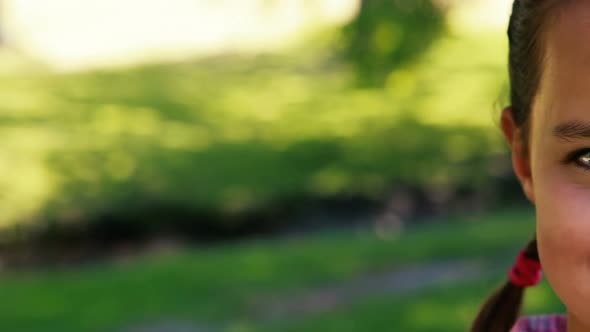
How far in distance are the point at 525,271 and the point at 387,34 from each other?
140 inches

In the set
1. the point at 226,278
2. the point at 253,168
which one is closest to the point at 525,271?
the point at 226,278

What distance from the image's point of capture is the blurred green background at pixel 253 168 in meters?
6.73

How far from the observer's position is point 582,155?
1596 mm

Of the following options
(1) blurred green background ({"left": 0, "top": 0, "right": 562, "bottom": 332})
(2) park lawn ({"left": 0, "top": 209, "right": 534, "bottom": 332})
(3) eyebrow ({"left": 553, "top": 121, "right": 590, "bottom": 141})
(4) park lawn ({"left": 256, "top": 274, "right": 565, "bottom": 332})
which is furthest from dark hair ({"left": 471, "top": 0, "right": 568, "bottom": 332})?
(2) park lawn ({"left": 0, "top": 209, "right": 534, "bottom": 332})

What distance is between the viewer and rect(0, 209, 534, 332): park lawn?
6.87 m

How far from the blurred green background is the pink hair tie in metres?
2.71

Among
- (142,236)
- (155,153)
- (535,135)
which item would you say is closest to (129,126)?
(155,153)

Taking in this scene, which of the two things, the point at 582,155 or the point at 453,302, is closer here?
the point at 582,155

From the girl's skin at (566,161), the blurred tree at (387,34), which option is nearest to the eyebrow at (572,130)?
the girl's skin at (566,161)

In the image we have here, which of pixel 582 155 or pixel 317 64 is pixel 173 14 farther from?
pixel 582 155

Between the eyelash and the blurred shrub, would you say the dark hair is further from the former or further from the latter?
the blurred shrub

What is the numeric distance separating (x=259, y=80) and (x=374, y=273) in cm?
602

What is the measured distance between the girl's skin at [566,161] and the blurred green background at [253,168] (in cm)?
292

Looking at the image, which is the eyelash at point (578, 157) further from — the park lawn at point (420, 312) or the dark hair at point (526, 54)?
the park lawn at point (420, 312)
